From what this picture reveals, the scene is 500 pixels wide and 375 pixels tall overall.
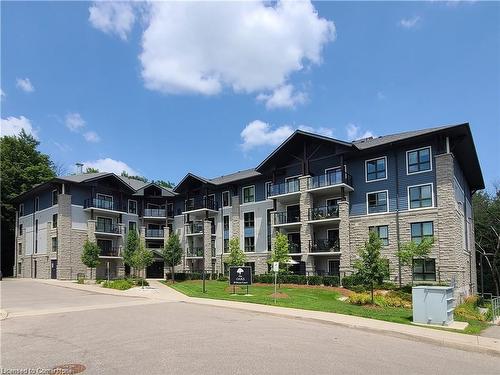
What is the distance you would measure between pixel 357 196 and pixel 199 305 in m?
18.1

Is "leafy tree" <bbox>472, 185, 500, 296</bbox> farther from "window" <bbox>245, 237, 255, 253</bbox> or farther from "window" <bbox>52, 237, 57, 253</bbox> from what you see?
"window" <bbox>52, 237, 57, 253</bbox>

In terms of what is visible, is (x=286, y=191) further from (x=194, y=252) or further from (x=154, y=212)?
(x=154, y=212)

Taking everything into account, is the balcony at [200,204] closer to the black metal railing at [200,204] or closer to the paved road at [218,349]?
the black metal railing at [200,204]

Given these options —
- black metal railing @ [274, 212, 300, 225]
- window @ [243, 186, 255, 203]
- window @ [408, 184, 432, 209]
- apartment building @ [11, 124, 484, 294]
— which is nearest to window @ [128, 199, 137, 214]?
apartment building @ [11, 124, 484, 294]

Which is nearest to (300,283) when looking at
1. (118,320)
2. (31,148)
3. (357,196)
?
(357,196)

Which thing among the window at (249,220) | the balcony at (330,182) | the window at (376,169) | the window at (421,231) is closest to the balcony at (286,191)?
the balcony at (330,182)

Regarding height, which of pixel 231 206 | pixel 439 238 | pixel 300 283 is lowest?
pixel 300 283

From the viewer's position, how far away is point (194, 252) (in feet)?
154

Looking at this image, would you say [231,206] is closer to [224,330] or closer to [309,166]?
[309,166]

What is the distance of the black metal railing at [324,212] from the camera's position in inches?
1374

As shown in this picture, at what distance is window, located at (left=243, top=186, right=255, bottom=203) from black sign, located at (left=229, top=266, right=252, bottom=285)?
17813 millimetres

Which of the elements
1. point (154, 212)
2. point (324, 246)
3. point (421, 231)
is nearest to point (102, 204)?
point (154, 212)

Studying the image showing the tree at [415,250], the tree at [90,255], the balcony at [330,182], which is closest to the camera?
the tree at [415,250]

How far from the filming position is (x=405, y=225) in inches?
1228
